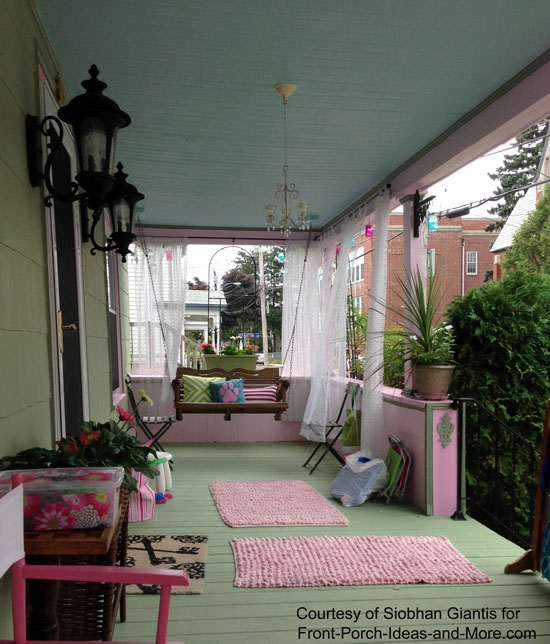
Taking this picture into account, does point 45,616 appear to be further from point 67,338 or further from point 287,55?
point 287,55

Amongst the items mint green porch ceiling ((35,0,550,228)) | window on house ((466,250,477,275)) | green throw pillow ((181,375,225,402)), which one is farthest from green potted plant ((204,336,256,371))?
window on house ((466,250,477,275))

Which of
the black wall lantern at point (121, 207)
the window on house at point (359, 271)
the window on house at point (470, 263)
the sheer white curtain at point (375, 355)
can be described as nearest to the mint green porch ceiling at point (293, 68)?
the black wall lantern at point (121, 207)

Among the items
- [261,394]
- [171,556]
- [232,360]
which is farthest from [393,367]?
[171,556]

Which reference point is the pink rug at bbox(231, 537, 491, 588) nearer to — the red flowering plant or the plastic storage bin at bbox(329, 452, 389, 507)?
the plastic storage bin at bbox(329, 452, 389, 507)

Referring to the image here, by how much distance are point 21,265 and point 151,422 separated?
3.52m

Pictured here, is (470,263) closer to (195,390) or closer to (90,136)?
(195,390)

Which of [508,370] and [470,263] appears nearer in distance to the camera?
[508,370]

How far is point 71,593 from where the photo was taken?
1.84 meters

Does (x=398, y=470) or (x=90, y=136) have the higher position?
(x=90, y=136)

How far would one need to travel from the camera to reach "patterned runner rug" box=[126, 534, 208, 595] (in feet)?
9.02

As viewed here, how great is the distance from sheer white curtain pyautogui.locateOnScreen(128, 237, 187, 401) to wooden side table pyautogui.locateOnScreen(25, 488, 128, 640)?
15.9 ft

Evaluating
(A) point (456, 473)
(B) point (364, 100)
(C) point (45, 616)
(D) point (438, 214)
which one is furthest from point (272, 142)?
(D) point (438, 214)

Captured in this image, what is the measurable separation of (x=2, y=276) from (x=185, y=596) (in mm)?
1698

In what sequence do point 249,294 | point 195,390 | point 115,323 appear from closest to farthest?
point 115,323 < point 195,390 < point 249,294
